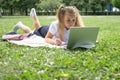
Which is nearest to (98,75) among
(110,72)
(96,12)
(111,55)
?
(110,72)

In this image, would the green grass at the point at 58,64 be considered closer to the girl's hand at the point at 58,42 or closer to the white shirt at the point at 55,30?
the girl's hand at the point at 58,42

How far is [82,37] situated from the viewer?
5.85 metres

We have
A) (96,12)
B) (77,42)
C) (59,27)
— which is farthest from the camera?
(96,12)

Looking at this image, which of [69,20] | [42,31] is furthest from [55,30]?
[42,31]

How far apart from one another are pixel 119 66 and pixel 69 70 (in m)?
0.62

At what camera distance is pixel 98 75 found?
373cm

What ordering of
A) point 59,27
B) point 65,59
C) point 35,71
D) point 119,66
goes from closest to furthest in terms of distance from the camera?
point 35,71 < point 119,66 < point 65,59 < point 59,27

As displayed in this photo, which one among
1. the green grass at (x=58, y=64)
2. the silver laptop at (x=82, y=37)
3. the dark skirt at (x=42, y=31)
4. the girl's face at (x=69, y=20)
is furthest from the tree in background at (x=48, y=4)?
the green grass at (x=58, y=64)

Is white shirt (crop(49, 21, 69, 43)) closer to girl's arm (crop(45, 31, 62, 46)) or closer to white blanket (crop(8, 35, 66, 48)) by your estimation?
girl's arm (crop(45, 31, 62, 46))

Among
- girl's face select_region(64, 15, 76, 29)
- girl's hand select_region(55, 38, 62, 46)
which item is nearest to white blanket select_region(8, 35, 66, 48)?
Result: girl's hand select_region(55, 38, 62, 46)

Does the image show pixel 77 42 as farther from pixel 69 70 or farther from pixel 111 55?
pixel 69 70

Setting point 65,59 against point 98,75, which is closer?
point 98,75

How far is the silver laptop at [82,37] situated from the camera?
5656mm

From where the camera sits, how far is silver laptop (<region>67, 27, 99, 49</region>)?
5.66 meters
